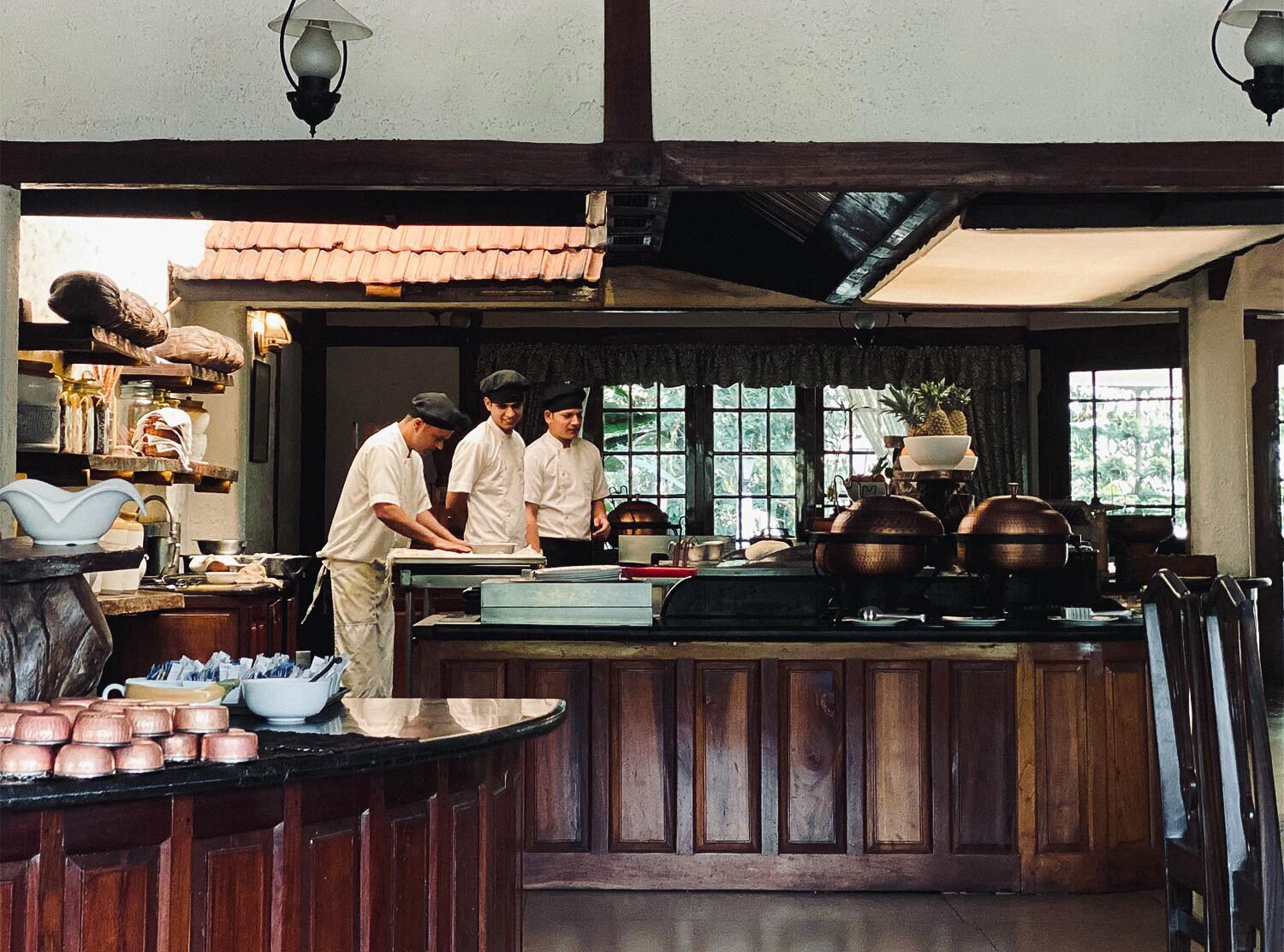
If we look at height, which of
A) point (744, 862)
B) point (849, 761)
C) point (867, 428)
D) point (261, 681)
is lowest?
point (744, 862)

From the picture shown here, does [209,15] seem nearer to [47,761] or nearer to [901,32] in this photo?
[901,32]

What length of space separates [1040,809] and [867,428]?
21.8ft

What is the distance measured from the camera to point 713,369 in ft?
37.2

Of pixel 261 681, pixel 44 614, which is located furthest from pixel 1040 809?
pixel 44 614

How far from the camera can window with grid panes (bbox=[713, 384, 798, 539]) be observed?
11.5m

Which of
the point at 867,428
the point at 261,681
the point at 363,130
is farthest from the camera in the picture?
the point at 867,428

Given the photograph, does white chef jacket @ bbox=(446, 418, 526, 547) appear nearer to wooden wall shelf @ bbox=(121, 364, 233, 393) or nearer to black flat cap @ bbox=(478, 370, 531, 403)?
black flat cap @ bbox=(478, 370, 531, 403)

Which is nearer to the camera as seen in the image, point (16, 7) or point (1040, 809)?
point (16, 7)

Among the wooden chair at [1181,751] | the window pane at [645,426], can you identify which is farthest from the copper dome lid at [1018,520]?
the window pane at [645,426]

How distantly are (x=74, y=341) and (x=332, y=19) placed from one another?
1643 millimetres

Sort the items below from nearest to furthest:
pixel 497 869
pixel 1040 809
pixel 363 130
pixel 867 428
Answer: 1. pixel 497 869
2. pixel 363 130
3. pixel 1040 809
4. pixel 867 428

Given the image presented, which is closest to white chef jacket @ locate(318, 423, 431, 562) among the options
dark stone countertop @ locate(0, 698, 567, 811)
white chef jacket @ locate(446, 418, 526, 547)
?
white chef jacket @ locate(446, 418, 526, 547)

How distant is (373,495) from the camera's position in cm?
650

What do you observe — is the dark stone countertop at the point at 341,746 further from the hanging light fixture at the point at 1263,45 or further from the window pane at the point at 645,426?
the window pane at the point at 645,426
